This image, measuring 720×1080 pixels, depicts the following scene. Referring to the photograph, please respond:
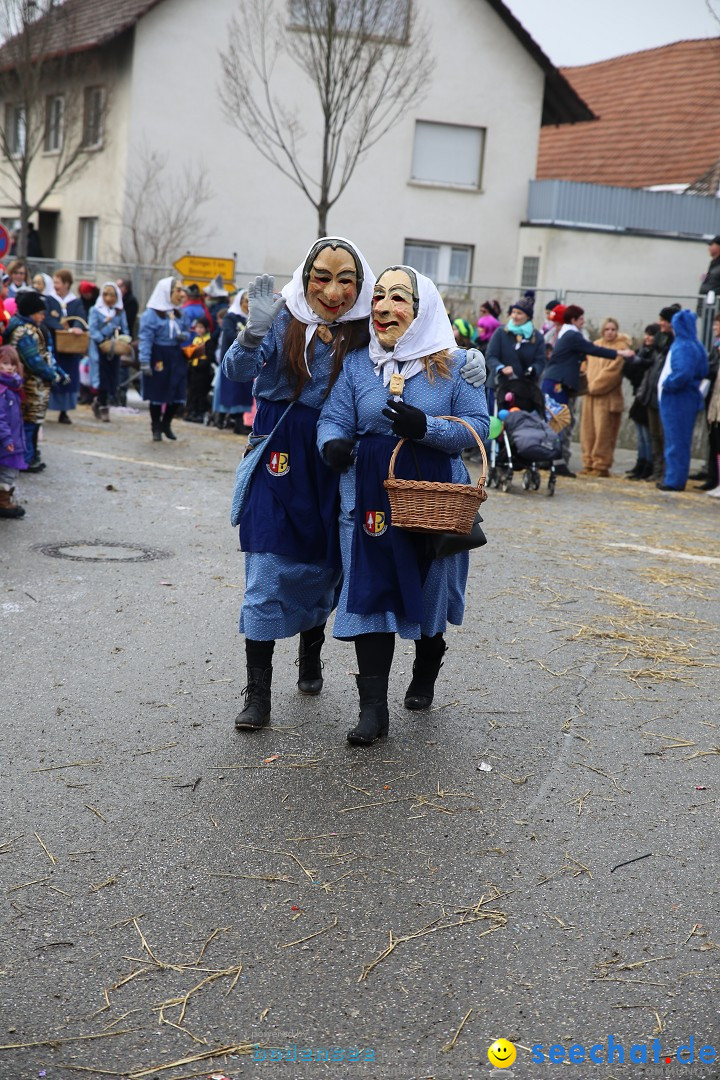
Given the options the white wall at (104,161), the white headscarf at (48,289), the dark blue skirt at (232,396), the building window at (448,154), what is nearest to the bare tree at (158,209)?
the white wall at (104,161)

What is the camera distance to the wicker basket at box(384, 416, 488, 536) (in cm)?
496

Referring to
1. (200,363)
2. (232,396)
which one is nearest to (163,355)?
(232,396)

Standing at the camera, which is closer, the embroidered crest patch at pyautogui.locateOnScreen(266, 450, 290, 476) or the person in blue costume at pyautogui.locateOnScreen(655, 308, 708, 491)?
the embroidered crest patch at pyautogui.locateOnScreen(266, 450, 290, 476)

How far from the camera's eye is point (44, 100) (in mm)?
30703

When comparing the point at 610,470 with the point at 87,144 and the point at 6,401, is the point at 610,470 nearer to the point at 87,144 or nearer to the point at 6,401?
the point at 6,401

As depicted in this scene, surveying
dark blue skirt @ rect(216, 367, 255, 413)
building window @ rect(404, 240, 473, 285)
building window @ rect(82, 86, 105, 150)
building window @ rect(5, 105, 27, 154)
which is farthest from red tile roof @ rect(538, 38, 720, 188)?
dark blue skirt @ rect(216, 367, 255, 413)

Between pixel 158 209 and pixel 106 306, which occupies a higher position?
pixel 158 209

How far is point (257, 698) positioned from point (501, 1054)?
8.31 ft

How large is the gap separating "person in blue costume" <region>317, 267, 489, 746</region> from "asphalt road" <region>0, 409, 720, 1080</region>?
461 mm

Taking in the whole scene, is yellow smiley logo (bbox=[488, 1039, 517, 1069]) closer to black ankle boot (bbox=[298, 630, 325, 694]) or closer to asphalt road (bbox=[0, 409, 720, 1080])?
asphalt road (bbox=[0, 409, 720, 1080])

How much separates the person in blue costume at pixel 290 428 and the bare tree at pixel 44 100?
2321 cm

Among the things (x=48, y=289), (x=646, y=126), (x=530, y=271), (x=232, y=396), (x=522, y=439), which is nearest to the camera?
(x=522, y=439)

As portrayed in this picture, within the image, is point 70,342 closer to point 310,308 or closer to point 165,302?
point 165,302

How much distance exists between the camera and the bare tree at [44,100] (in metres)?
26.8
